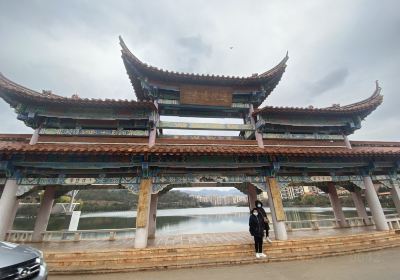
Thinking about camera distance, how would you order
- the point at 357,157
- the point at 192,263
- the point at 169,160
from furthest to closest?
the point at 357,157
the point at 169,160
the point at 192,263

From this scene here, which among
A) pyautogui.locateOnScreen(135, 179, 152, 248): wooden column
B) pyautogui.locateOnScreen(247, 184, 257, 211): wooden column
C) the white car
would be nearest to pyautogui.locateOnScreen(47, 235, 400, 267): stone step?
pyautogui.locateOnScreen(135, 179, 152, 248): wooden column

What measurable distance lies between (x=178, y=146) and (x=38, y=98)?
5650 millimetres

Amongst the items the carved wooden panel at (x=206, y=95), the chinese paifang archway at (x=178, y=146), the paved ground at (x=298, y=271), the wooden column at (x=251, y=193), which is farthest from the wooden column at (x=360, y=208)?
the carved wooden panel at (x=206, y=95)

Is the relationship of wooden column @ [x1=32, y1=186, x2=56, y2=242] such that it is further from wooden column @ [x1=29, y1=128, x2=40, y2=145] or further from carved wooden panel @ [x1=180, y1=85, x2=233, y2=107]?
carved wooden panel @ [x1=180, y1=85, x2=233, y2=107]

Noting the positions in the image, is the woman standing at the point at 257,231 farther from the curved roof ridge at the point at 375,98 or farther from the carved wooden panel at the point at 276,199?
the curved roof ridge at the point at 375,98

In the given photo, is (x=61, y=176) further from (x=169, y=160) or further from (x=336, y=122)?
(x=336, y=122)

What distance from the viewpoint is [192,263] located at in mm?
5832

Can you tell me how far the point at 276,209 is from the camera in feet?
25.6

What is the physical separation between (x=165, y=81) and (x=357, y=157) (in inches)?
357

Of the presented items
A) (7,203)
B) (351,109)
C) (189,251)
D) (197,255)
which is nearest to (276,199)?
(197,255)

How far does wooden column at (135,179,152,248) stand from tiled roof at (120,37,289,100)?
15.8 feet

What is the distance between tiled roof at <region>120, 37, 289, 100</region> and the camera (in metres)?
9.00

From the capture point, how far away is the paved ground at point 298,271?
4.72 metres

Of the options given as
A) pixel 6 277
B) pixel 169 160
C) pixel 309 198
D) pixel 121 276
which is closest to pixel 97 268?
pixel 121 276
